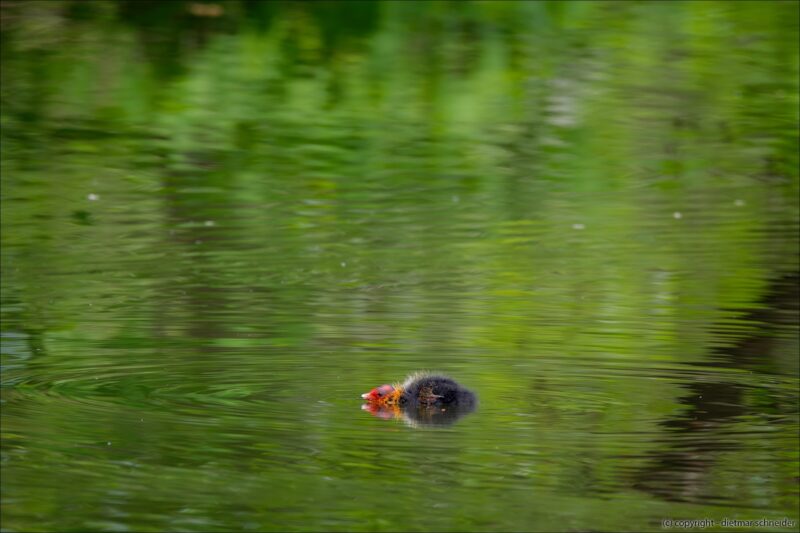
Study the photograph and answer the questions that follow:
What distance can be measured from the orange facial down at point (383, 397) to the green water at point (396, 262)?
130mm

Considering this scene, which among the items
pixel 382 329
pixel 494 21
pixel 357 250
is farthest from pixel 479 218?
pixel 494 21

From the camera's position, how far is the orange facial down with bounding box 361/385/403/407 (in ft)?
21.9

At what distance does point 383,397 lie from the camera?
22.0ft

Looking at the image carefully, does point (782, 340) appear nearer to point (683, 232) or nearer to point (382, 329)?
point (382, 329)

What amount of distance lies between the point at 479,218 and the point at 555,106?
13.4 feet

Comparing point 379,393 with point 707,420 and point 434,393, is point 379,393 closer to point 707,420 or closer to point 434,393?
point 434,393

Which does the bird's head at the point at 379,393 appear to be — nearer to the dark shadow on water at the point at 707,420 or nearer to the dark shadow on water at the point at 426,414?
the dark shadow on water at the point at 426,414

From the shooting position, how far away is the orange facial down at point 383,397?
6688mm

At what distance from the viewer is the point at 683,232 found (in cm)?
1124

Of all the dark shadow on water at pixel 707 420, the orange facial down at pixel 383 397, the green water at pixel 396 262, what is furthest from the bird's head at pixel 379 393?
the dark shadow on water at pixel 707 420

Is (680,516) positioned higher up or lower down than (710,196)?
higher up

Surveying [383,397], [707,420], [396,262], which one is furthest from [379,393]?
[396,262]

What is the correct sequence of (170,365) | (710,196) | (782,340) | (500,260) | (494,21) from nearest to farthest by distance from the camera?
(170,365) < (782,340) < (500,260) < (710,196) < (494,21)

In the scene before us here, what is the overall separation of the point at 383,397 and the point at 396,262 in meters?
3.72
